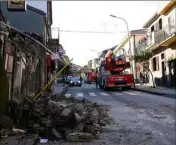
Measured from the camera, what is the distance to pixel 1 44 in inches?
362

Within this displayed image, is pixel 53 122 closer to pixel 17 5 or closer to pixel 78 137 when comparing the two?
pixel 78 137

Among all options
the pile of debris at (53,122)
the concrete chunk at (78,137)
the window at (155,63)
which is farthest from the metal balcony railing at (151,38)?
the concrete chunk at (78,137)

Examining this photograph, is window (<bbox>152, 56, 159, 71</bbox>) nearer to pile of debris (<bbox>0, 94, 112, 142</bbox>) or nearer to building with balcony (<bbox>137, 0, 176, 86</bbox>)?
building with balcony (<bbox>137, 0, 176, 86</bbox>)

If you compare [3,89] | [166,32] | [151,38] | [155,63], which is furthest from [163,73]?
[3,89]

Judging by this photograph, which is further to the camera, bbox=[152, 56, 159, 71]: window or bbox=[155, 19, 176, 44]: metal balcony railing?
bbox=[152, 56, 159, 71]: window

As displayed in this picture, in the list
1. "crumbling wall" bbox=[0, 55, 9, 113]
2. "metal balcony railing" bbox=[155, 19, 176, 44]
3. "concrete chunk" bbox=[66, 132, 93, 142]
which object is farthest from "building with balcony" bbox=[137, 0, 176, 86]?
"concrete chunk" bbox=[66, 132, 93, 142]

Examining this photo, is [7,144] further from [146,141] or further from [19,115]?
[146,141]

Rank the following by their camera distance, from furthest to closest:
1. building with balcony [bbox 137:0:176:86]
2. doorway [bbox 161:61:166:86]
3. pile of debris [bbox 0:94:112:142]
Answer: doorway [bbox 161:61:166:86], building with balcony [bbox 137:0:176:86], pile of debris [bbox 0:94:112:142]

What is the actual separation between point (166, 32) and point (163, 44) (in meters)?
1.36

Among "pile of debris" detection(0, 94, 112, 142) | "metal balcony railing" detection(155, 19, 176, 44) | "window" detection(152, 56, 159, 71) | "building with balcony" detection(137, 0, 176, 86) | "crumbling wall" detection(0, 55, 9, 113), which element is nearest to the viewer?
"pile of debris" detection(0, 94, 112, 142)

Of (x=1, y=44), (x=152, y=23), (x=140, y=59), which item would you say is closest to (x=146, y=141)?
(x=1, y=44)

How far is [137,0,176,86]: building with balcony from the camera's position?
33.5 metres

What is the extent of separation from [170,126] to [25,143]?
4.79 metres

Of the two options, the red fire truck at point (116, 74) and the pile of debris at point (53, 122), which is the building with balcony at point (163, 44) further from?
the pile of debris at point (53, 122)
